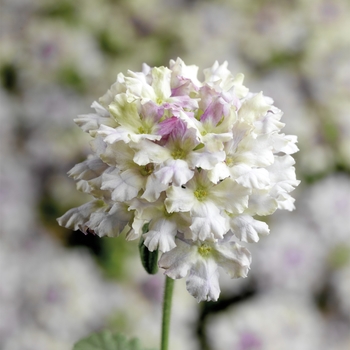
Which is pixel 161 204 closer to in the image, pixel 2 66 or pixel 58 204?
pixel 58 204

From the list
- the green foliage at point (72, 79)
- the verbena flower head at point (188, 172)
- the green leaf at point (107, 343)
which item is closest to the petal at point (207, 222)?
the verbena flower head at point (188, 172)

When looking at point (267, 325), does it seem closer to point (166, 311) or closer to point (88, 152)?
point (88, 152)

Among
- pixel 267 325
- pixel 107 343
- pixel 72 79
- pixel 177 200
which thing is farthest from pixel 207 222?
pixel 72 79

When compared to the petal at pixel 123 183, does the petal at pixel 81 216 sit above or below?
below

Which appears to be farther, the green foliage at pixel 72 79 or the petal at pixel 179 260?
the green foliage at pixel 72 79

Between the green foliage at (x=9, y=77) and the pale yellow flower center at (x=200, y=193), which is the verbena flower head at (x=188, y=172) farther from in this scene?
the green foliage at (x=9, y=77)

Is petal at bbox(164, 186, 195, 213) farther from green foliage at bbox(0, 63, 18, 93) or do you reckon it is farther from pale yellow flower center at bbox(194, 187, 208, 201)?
green foliage at bbox(0, 63, 18, 93)

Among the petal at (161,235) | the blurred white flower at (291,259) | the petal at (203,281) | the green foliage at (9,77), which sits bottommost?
the green foliage at (9,77)
